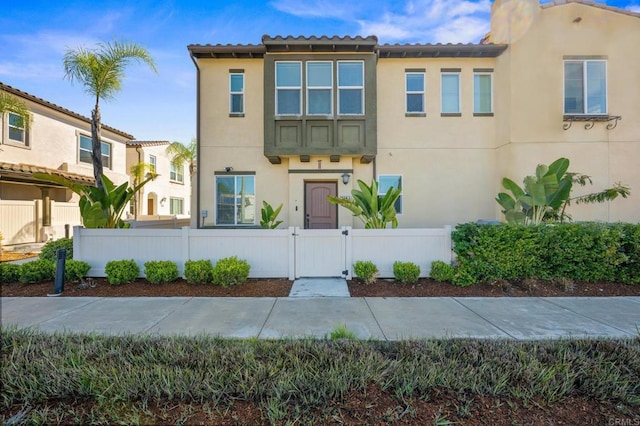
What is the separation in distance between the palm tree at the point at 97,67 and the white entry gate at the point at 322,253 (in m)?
6.10

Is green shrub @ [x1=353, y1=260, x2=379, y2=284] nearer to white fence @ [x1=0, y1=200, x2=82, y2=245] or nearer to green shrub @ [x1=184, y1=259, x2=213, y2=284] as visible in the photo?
green shrub @ [x1=184, y1=259, x2=213, y2=284]

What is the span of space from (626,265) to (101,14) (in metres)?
14.8

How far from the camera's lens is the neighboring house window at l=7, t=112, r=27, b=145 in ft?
43.1

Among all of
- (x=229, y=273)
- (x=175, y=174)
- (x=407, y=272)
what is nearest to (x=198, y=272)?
(x=229, y=273)

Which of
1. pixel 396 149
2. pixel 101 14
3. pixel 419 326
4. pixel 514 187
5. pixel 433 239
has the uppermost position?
pixel 101 14

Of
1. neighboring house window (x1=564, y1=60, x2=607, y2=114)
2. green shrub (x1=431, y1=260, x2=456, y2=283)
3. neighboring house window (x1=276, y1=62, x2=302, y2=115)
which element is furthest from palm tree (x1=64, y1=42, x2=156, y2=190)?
neighboring house window (x1=564, y1=60, x2=607, y2=114)

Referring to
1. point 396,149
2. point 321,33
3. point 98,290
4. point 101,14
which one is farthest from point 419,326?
point 101,14

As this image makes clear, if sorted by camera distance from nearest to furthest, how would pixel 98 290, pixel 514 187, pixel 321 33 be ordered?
pixel 98 290 → pixel 514 187 → pixel 321 33

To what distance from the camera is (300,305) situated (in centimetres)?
554

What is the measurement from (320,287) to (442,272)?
269 cm

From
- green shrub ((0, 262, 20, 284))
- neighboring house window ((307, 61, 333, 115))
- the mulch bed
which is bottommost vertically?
the mulch bed

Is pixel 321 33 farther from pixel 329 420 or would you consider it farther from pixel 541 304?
pixel 329 420

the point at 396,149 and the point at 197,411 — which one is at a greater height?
the point at 396,149

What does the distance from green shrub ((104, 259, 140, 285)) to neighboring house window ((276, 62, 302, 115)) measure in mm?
6514
